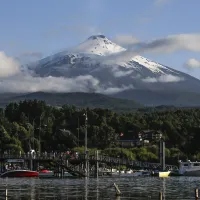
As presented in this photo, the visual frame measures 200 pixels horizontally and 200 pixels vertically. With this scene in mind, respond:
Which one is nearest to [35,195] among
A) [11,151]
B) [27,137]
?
[11,151]

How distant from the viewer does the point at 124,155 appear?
174 m

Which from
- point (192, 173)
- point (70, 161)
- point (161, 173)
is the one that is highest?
point (70, 161)

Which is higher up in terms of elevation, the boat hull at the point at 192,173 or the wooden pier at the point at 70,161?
the wooden pier at the point at 70,161

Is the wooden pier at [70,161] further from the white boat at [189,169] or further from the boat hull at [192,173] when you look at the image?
the boat hull at [192,173]

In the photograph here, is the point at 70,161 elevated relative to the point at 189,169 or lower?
elevated

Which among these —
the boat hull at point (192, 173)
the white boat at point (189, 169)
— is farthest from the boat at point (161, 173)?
the boat hull at point (192, 173)

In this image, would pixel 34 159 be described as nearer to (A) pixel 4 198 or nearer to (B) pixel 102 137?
(B) pixel 102 137

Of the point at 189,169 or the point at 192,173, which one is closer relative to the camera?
the point at 192,173

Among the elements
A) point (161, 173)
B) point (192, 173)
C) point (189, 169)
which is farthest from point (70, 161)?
point (192, 173)

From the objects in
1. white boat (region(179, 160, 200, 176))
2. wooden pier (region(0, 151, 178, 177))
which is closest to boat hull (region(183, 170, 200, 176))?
white boat (region(179, 160, 200, 176))

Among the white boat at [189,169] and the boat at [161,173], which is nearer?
the boat at [161,173]

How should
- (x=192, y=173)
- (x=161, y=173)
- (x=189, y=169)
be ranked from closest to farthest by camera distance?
(x=161, y=173)
(x=192, y=173)
(x=189, y=169)

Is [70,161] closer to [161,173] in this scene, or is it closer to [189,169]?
[161,173]

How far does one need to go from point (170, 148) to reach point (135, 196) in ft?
391
